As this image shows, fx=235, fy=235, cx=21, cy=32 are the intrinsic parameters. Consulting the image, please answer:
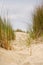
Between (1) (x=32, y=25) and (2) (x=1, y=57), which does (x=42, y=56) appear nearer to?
(2) (x=1, y=57)

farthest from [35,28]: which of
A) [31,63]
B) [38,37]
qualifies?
[31,63]

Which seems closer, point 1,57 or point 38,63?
point 38,63

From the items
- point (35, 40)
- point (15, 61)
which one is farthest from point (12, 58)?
point (35, 40)

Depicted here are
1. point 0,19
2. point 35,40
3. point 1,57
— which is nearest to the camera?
point 1,57

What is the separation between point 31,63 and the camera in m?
3.97

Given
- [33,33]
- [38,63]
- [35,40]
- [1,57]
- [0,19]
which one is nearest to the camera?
[38,63]

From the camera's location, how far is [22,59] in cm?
446

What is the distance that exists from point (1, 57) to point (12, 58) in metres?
0.22

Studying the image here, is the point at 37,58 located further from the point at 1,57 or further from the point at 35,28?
the point at 35,28

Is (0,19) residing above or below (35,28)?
above

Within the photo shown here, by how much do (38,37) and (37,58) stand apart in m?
3.32

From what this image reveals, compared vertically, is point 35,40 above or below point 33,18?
below

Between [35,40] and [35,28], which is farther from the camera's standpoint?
[35,28]

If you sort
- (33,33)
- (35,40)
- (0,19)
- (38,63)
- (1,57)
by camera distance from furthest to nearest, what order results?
(33,33) < (35,40) < (0,19) < (1,57) < (38,63)
